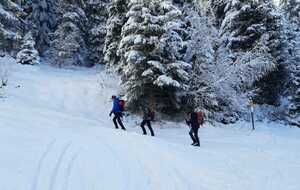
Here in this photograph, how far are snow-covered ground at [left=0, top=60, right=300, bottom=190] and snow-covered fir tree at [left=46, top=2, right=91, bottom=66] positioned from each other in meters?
13.1

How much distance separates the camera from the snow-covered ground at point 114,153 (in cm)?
1173

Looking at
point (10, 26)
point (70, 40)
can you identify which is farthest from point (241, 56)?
point (10, 26)

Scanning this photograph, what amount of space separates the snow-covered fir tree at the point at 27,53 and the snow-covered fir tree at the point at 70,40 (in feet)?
10.8

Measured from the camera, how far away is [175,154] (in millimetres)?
16125

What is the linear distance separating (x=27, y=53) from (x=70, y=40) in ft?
14.8

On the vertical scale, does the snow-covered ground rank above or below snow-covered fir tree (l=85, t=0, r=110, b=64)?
below

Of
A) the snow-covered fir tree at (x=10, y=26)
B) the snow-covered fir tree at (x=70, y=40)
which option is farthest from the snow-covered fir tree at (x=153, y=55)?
the snow-covered fir tree at (x=70, y=40)

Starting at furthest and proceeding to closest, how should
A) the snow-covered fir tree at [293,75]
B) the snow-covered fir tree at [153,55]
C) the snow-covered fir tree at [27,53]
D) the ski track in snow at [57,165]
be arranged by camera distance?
the snow-covered fir tree at [27,53] < the snow-covered fir tree at [293,75] < the snow-covered fir tree at [153,55] < the ski track in snow at [57,165]

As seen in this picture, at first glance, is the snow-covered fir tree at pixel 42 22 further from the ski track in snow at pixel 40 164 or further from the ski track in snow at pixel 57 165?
the ski track in snow at pixel 40 164

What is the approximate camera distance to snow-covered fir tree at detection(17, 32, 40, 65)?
37062 mm

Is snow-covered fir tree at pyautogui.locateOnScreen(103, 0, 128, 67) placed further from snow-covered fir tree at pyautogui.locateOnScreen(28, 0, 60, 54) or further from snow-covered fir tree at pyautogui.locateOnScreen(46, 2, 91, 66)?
snow-covered fir tree at pyautogui.locateOnScreen(28, 0, 60, 54)

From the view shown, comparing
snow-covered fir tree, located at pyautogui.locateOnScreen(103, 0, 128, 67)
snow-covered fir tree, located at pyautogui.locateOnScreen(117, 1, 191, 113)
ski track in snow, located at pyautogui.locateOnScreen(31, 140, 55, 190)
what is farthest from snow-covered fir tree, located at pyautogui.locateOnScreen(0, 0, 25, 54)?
ski track in snow, located at pyautogui.locateOnScreen(31, 140, 55, 190)

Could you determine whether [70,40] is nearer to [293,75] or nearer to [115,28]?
[115,28]

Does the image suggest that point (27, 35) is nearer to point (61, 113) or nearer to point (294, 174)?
point (61, 113)
